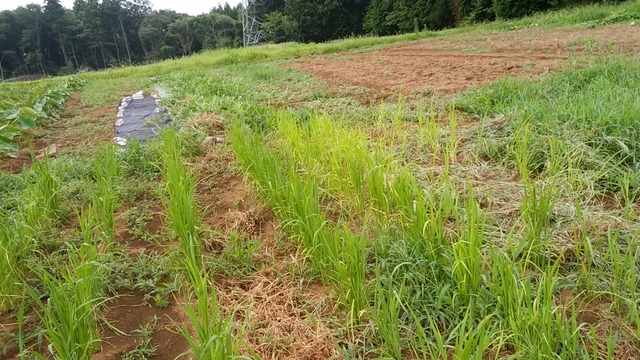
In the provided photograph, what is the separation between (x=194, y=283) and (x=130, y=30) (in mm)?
62731

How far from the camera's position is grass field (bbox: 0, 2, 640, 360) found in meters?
1.29

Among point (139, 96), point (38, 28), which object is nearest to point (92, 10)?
point (38, 28)

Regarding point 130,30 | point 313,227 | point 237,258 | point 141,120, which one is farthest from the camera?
point 130,30

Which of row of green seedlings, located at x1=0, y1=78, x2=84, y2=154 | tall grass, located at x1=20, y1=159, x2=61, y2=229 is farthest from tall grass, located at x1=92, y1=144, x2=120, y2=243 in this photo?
row of green seedlings, located at x1=0, y1=78, x2=84, y2=154

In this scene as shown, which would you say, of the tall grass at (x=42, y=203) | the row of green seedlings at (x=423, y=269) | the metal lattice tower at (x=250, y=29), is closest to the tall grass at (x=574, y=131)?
the row of green seedlings at (x=423, y=269)

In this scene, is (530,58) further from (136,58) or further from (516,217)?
(136,58)

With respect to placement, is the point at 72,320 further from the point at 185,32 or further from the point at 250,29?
A: the point at 185,32

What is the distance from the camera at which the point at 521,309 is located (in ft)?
3.92

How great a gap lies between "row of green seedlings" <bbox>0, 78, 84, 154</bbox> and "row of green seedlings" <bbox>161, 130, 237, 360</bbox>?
2021 mm

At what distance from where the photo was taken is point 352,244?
1.44m

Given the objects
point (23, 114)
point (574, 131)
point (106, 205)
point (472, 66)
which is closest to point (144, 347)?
point (106, 205)

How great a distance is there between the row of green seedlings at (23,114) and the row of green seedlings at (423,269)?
315 centimetres

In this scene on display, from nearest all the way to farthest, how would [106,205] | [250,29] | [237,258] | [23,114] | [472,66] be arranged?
[237,258] → [106,205] → [23,114] → [472,66] → [250,29]

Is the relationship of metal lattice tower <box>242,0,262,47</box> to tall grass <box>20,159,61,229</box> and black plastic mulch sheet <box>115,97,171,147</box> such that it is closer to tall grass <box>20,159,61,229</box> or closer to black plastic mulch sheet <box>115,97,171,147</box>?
black plastic mulch sheet <box>115,97,171,147</box>
